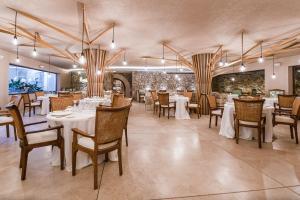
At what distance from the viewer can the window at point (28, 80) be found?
9289 mm

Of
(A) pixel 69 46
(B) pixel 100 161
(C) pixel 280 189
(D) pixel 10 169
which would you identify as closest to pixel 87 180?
(B) pixel 100 161

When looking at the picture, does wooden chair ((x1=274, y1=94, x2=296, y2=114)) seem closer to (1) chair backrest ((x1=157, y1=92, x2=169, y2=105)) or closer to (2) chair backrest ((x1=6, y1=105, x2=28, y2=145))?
(1) chair backrest ((x1=157, y1=92, x2=169, y2=105))

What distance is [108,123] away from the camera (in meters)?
2.29

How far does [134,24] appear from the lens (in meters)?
5.01

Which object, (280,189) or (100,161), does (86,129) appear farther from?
(280,189)

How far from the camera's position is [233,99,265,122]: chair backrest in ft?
12.2

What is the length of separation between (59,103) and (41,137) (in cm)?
166

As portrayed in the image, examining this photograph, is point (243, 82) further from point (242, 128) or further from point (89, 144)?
point (89, 144)

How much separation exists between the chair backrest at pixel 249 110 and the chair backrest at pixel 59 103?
3.85 m

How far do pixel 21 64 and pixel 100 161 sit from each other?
30.3 feet

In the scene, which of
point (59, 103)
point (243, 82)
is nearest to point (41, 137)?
point (59, 103)

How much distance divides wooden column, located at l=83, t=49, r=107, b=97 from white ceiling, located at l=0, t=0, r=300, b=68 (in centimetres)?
127

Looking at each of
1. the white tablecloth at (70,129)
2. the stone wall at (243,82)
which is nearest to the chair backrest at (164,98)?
the white tablecloth at (70,129)

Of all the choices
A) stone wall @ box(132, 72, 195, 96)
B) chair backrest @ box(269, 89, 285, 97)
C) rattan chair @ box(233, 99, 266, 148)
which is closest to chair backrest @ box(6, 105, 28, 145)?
rattan chair @ box(233, 99, 266, 148)
